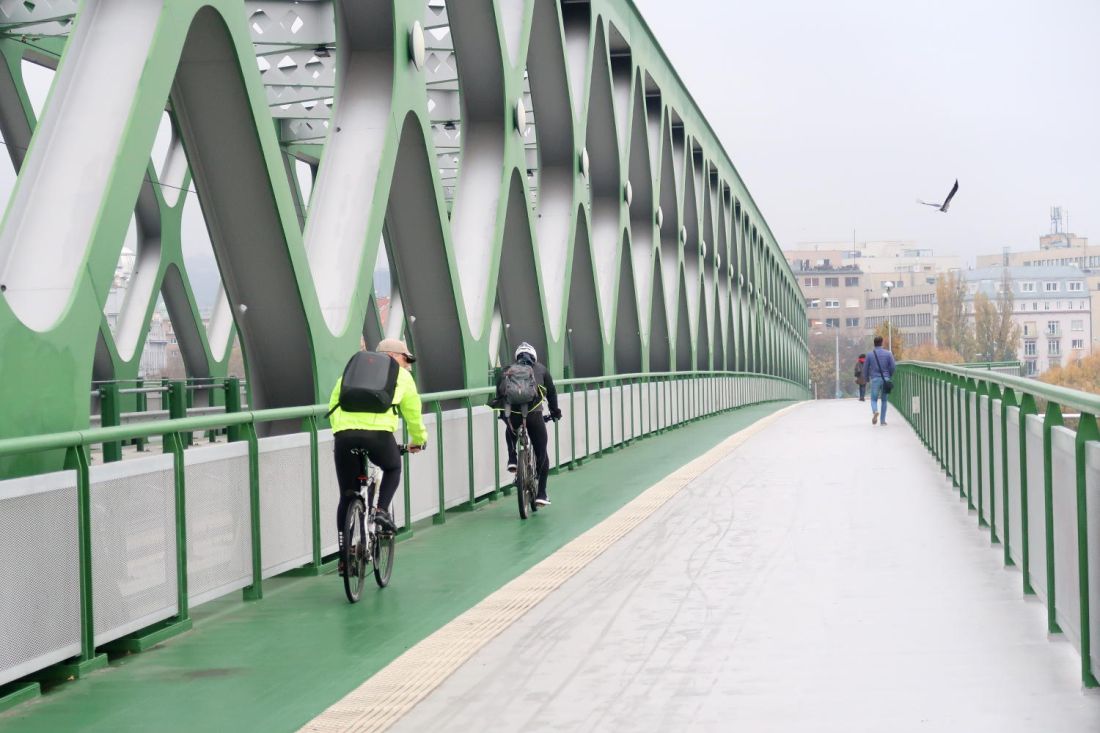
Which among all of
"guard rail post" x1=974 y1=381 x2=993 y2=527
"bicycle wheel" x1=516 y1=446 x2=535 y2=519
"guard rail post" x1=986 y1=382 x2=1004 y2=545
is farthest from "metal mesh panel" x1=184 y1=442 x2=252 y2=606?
"guard rail post" x1=974 y1=381 x2=993 y2=527

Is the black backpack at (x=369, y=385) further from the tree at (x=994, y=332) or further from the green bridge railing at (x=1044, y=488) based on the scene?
the tree at (x=994, y=332)

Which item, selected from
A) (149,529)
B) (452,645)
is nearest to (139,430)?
(149,529)

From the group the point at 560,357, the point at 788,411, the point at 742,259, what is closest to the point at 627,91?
the point at 560,357

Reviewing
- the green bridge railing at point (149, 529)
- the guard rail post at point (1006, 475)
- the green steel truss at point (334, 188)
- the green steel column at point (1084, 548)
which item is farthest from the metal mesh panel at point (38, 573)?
the guard rail post at point (1006, 475)

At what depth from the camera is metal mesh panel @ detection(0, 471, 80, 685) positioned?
6031mm

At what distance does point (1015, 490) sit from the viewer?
849cm

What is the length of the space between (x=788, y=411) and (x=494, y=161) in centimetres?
2228

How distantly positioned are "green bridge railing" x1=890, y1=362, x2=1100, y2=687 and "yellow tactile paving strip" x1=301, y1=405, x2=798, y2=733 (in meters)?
2.67

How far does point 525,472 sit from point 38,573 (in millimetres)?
7311

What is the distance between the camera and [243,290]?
1164cm

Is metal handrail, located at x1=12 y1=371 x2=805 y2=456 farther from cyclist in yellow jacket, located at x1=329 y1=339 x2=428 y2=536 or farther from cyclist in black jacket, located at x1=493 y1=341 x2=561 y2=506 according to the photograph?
cyclist in black jacket, located at x1=493 y1=341 x2=561 y2=506

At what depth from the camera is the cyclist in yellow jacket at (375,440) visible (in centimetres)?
883

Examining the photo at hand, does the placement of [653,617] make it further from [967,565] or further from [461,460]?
[461,460]

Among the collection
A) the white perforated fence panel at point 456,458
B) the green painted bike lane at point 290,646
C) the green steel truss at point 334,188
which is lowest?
the green painted bike lane at point 290,646
